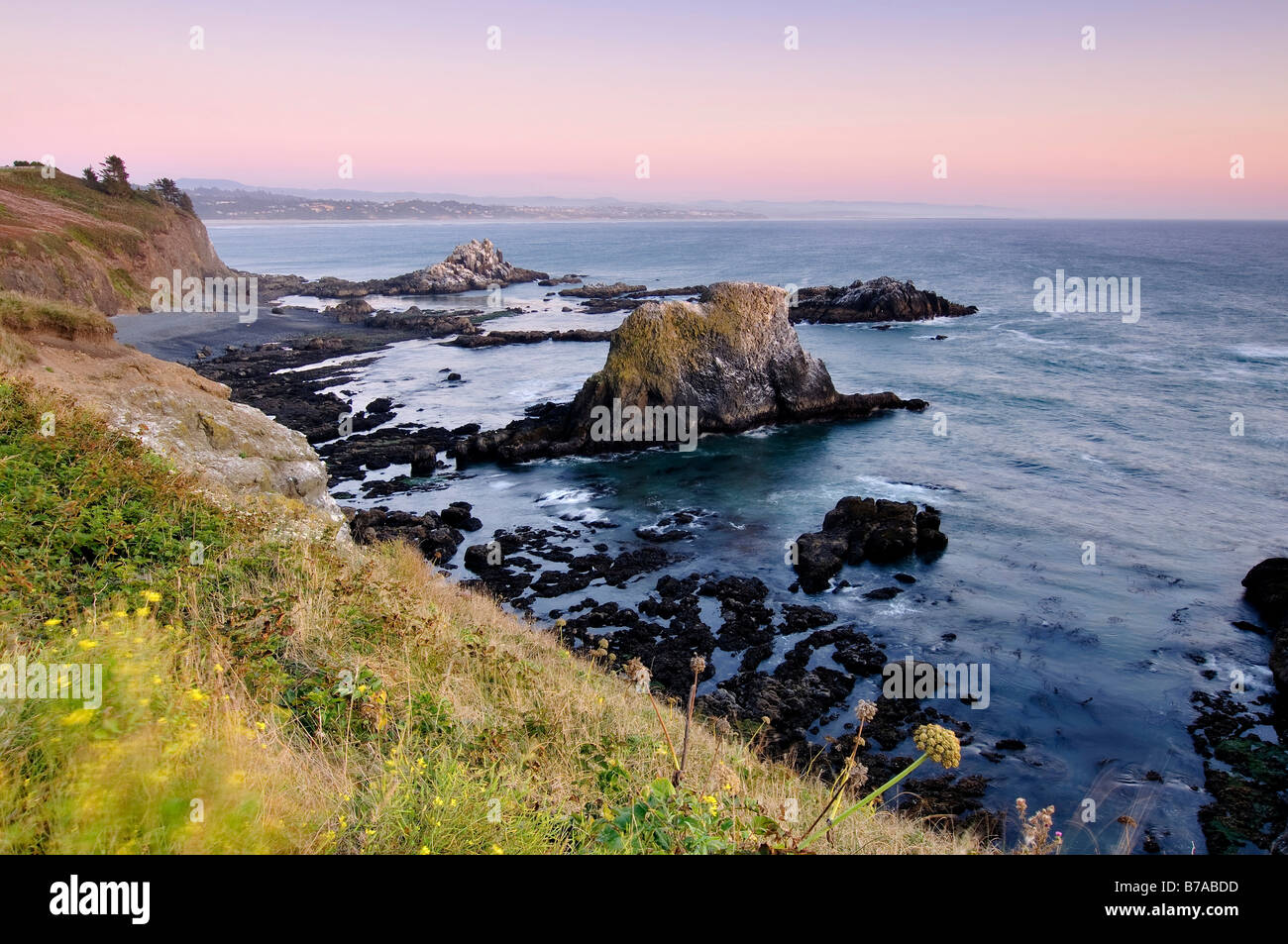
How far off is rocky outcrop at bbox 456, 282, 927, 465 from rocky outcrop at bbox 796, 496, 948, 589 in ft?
44.9

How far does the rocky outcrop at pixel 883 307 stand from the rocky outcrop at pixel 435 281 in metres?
55.0

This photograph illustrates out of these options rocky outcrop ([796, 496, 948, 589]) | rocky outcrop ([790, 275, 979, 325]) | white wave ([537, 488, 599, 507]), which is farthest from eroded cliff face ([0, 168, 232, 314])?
rocky outcrop ([790, 275, 979, 325])

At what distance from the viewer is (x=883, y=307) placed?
69.0 meters

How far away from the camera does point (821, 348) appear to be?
189 feet

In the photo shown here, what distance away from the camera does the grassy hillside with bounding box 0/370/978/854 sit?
3.33 meters

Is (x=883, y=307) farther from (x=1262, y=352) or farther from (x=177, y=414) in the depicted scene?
(x=177, y=414)

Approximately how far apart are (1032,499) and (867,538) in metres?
9.21

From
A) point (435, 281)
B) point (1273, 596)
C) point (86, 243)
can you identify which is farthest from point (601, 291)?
point (1273, 596)

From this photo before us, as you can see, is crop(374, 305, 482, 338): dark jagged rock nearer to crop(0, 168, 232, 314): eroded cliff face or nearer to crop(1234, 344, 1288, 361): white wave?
crop(0, 168, 232, 314): eroded cliff face
